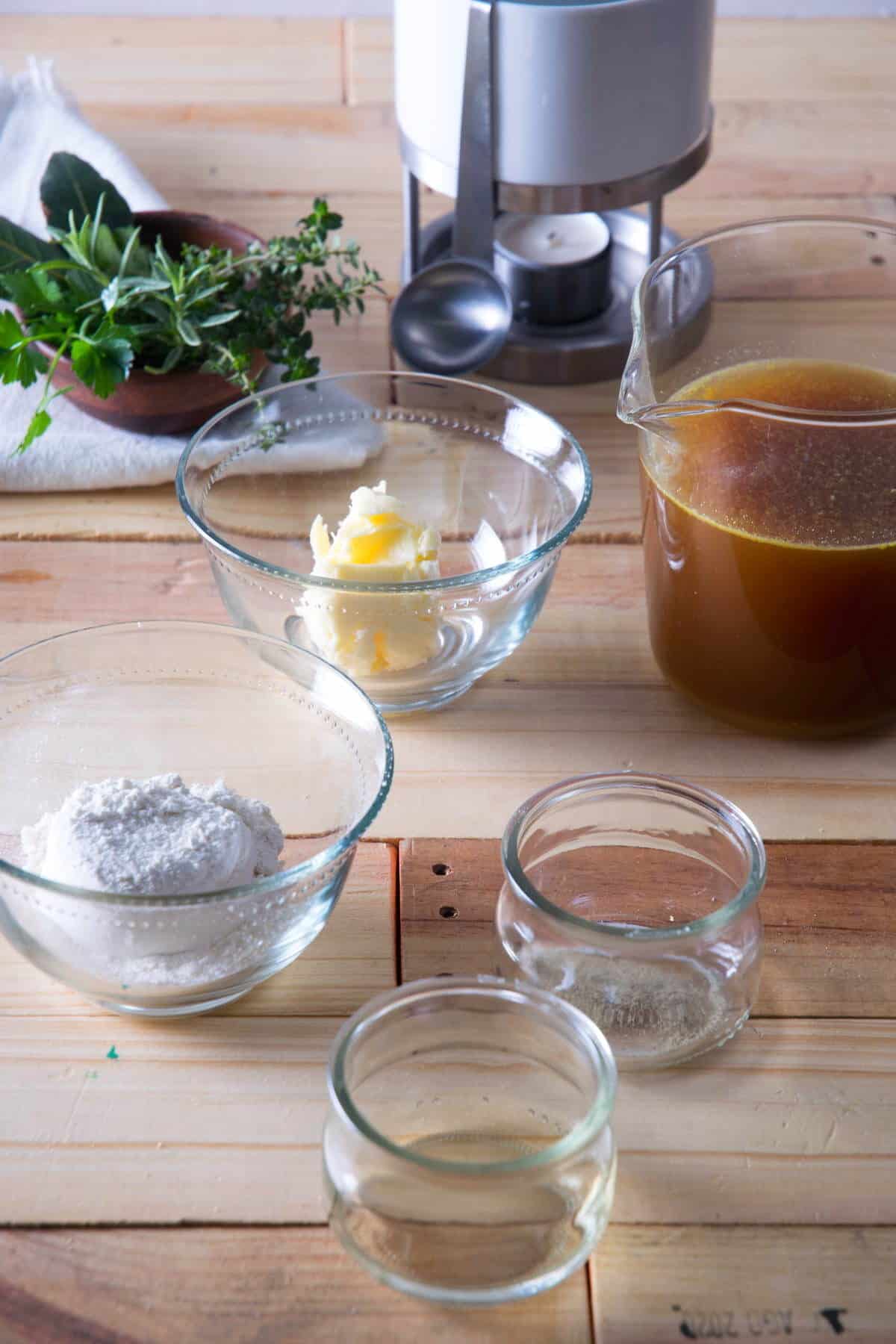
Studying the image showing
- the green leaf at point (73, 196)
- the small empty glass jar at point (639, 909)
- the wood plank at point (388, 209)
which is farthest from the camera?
the wood plank at point (388, 209)

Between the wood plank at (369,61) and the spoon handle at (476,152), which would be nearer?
the spoon handle at (476,152)

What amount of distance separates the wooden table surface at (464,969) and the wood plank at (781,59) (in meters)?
0.55

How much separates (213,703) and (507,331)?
14.6 inches

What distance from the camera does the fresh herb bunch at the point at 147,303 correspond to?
0.88 metres

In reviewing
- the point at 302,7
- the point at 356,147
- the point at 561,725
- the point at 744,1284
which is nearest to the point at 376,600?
the point at 561,725

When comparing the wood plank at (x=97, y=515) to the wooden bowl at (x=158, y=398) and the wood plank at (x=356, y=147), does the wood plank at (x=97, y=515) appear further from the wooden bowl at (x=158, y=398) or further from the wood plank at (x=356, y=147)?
the wood plank at (x=356, y=147)

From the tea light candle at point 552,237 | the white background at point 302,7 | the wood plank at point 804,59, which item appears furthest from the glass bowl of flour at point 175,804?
the white background at point 302,7

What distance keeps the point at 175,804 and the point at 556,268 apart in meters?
0.54

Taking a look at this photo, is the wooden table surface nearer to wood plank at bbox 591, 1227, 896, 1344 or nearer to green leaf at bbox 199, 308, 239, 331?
wood plank at bbox 591, 1227, 896, 1344

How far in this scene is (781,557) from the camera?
70 centimetres

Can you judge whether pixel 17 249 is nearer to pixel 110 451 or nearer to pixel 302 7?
pixel 110 451

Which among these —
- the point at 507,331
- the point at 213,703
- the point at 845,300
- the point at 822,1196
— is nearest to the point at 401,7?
the point at 507,331

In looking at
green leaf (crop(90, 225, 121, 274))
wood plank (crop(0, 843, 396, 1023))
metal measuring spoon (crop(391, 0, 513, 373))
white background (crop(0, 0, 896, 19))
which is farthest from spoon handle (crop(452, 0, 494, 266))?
white background (crop(0, 0, 896, 19))

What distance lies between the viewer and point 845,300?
106cm
